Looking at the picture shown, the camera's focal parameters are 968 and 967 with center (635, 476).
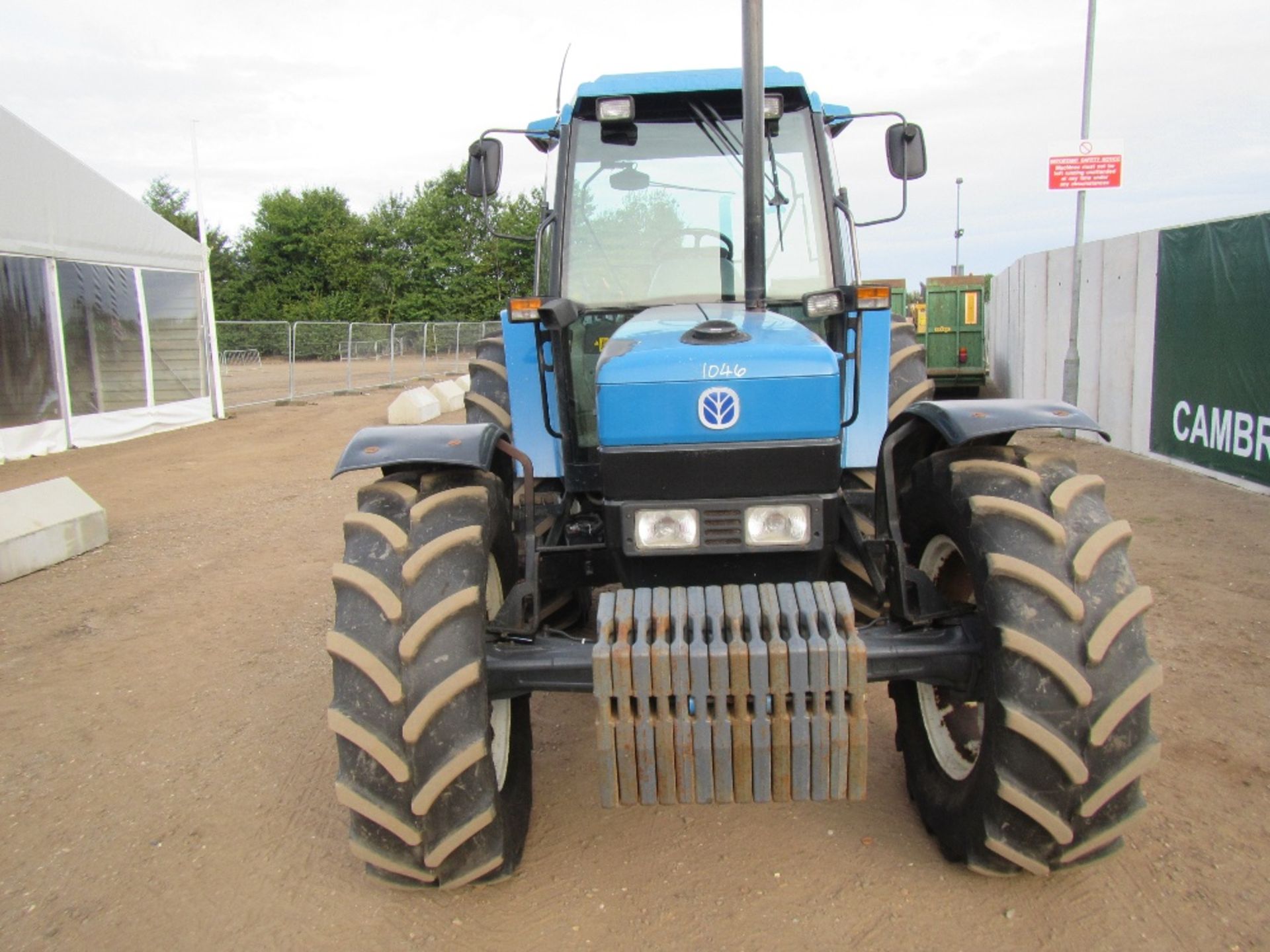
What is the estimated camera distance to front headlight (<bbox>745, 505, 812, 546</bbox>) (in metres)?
3.03

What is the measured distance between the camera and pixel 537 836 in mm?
3373

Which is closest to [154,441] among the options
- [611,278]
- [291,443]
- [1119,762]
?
[291,443]

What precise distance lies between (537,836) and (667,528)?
122 centimetres

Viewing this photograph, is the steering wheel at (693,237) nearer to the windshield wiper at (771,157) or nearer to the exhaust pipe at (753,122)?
the windshield wiper at (771,157)

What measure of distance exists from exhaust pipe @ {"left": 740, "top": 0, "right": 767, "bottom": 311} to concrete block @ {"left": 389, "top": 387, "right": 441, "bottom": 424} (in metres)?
12.5

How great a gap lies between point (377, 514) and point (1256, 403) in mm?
8315

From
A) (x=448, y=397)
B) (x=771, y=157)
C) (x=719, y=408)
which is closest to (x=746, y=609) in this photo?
(x=719, y=408)

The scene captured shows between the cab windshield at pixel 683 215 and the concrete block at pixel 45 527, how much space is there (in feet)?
17.3

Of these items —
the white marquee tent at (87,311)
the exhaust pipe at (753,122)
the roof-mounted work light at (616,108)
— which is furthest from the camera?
the white marquee tent at (87,311)

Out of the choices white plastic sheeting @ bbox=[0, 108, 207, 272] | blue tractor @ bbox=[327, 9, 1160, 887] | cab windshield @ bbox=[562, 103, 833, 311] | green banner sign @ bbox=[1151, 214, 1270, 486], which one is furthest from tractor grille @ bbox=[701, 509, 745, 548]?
white plastic sheeting @ bbox=[0, 108, 207, 272]

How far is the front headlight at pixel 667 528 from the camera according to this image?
3.04 metres

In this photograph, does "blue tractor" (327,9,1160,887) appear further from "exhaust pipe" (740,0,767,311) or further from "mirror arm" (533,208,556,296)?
"mirror arm" (533,208,556,296)

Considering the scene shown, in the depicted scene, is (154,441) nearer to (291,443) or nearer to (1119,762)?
(291,443)

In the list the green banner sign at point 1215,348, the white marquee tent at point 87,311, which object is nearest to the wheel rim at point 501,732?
the green banner sign at point 1215,348
